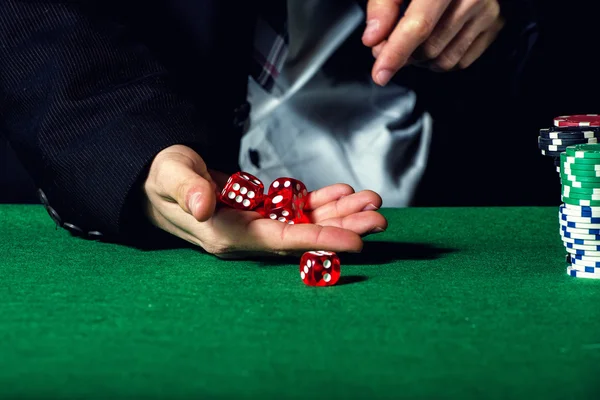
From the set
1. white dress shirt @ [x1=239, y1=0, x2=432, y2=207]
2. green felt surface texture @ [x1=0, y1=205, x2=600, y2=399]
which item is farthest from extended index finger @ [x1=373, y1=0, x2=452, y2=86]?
white dress shirt @ [x1=239, y1=0, x2=432, y2=207]

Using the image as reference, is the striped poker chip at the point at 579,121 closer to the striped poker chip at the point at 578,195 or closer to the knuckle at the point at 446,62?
the striped poker chip at the point at 578,195

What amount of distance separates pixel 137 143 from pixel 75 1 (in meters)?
0.58

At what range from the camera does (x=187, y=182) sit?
168cm

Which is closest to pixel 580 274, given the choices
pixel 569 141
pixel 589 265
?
pixel 589 265

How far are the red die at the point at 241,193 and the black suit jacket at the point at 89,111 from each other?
0.21 metres

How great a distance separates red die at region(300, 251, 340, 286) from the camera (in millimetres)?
1483

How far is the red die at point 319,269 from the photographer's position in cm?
148

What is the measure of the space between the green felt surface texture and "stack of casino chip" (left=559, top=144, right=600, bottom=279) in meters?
0.04

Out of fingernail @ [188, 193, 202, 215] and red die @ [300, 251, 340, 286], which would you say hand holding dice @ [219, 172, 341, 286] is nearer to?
red die @ [300, 251, 340, 286]

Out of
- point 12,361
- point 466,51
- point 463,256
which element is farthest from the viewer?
point 466,51

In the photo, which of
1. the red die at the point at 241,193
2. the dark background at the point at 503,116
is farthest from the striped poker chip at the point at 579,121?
the dark background at the point at 503,116

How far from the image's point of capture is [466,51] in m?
2.53

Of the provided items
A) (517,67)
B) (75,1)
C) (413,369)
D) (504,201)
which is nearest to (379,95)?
(517,67)

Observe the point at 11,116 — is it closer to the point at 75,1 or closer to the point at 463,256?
the point at 75,1
